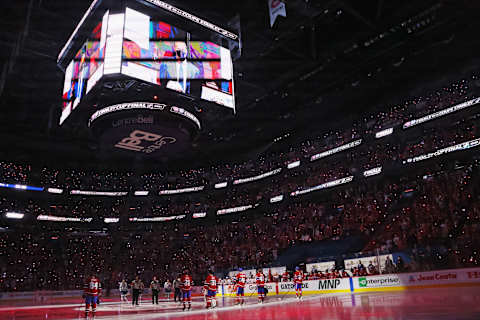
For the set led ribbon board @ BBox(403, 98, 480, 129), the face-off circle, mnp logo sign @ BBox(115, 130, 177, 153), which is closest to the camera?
the face-off circle

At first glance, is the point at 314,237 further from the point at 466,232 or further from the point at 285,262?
the point at 466,232

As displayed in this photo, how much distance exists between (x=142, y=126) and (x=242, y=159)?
28.3 metres

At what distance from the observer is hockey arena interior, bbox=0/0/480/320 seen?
1497 centimetres

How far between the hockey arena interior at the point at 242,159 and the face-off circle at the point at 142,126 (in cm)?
9

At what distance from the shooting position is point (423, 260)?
19.6m

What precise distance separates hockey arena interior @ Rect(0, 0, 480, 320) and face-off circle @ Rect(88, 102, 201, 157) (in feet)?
0.30

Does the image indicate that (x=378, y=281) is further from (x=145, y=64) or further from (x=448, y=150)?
(x=145, y=64)

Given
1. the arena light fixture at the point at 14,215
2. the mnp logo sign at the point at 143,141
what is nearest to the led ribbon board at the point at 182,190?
the arena light fixture at the point at 14,215

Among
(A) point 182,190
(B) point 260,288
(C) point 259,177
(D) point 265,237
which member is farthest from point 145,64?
(A) point 182,190

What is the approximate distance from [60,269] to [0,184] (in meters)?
10.5

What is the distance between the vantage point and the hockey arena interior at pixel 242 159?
A: 15.0m

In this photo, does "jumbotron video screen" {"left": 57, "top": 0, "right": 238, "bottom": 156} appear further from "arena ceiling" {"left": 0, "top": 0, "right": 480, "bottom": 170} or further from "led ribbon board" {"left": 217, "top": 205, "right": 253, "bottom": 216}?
"led ribbon board" {"left": 217, "top": 205, "right": 253, "bottom": 216}

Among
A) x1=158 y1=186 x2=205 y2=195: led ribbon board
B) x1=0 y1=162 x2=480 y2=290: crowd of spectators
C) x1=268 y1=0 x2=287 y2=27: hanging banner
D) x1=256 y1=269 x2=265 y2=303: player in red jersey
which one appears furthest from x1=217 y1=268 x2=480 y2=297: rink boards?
x1=158 y1=186 x2=205 y2=195: led ribbon board

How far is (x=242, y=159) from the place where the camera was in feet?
146
